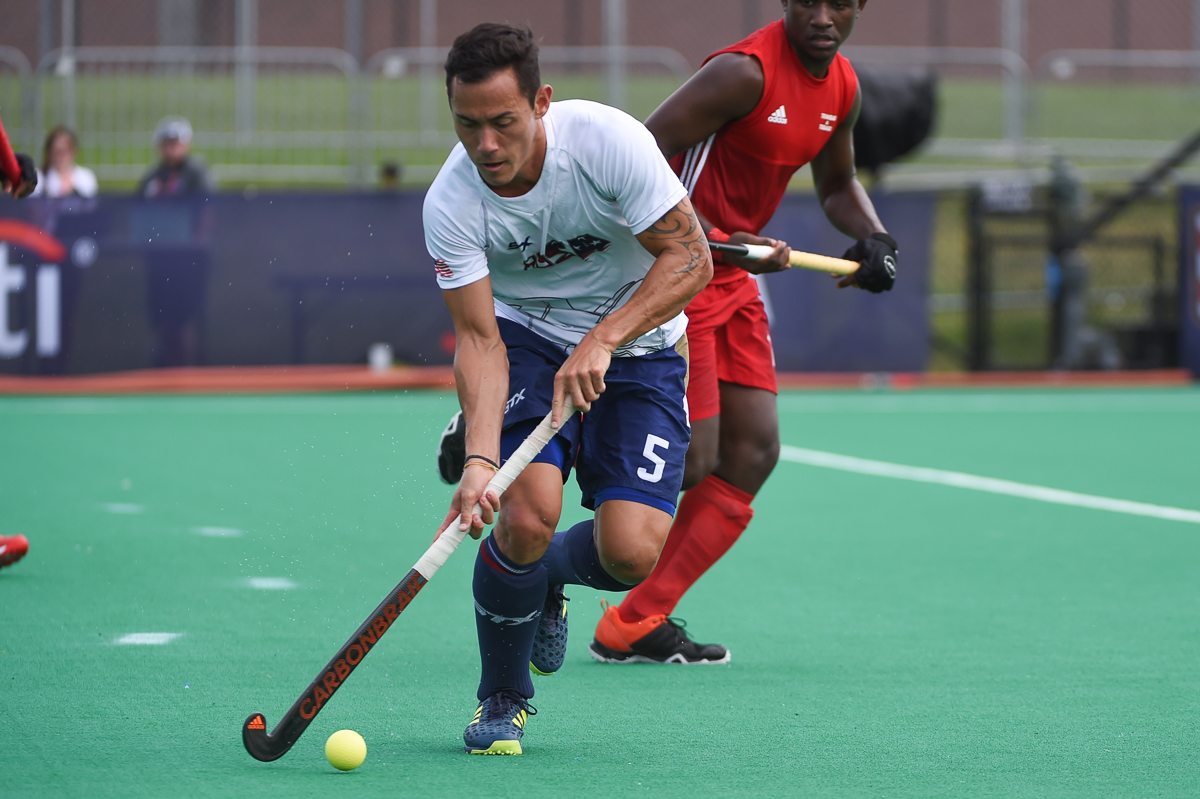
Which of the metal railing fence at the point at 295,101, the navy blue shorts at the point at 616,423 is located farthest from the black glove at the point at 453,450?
the metal railing fence at the point at 295,101

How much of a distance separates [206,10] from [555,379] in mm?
16198

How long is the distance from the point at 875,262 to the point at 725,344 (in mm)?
531

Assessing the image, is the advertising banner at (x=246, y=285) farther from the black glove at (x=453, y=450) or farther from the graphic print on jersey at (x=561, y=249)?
the graphic print on jersey at (x=561, y=249)

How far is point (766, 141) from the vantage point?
175 inches

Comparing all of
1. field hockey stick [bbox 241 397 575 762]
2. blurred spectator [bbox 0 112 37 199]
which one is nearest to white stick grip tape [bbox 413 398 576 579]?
field hockey stick [bbox 241 397 575 762]

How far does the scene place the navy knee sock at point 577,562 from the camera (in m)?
3.79

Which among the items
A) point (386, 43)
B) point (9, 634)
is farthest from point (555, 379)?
point (386, 43)

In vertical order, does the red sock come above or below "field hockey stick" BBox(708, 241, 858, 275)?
below

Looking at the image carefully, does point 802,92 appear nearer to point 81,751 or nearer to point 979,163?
point 81,751

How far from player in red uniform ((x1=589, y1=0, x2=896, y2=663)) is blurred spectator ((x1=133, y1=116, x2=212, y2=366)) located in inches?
343

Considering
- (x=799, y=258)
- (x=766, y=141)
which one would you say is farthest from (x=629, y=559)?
(x=766, y=141)

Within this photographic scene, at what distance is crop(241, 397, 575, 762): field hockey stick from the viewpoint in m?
3.23

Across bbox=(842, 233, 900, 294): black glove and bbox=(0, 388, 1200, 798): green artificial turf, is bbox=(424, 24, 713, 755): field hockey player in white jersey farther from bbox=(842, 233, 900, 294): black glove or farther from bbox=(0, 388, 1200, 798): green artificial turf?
bbox=(842, 233, 900, 294): black glove

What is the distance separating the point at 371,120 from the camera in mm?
15938
